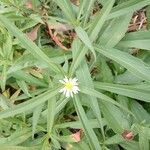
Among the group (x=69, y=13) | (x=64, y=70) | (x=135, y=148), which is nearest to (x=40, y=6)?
(x=69, y=13)

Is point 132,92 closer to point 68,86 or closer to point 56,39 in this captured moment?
point 68,86

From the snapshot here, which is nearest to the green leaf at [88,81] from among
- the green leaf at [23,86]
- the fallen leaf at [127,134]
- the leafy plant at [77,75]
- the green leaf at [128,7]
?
the leafy plant at [77,75]

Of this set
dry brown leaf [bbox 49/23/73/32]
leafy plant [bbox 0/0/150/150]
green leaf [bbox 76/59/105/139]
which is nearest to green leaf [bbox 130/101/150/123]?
leafy plant [bbox 0/0/150/150]

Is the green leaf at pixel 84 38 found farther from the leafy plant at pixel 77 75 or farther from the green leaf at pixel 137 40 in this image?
the green leaf at pixel 137 40

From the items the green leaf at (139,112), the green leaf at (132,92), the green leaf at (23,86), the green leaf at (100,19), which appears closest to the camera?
the green leaf at (100,19)

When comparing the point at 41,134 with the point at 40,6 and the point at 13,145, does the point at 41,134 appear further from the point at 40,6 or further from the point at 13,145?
the point at 40,6

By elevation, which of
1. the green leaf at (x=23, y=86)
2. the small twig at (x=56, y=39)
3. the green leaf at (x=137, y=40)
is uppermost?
the small twig at (x=56, y=39)

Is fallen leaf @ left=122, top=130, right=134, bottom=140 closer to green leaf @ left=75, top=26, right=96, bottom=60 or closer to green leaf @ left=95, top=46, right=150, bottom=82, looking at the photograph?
green leaf @ left=95, top=46, right=150, bottom=82

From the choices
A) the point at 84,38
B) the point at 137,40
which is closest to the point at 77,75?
the point at 84,38
